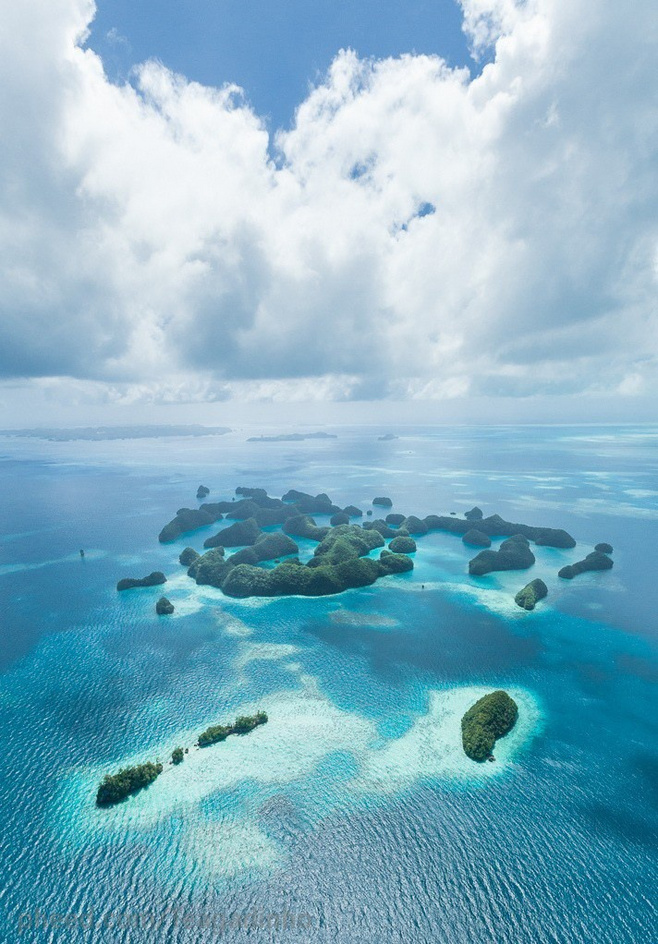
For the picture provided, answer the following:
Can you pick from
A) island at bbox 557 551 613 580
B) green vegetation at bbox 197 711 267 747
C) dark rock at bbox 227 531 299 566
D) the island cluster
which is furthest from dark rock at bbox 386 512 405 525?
green vegetation at bbox 197 711 267 747

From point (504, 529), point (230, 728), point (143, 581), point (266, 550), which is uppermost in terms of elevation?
point (266, 550)

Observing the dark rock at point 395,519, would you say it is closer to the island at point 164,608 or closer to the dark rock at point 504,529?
the dark rock at point 504,529

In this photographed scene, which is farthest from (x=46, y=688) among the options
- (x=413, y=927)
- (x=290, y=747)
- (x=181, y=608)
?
(x=413, y=927)

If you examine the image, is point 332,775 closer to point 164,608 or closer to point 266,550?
point 164,608

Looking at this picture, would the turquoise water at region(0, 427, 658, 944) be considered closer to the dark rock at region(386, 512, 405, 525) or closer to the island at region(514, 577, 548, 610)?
the island at region(514, 577, 548, 610)

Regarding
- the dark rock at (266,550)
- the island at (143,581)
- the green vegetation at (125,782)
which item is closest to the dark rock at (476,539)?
the dark rock at (266,550)

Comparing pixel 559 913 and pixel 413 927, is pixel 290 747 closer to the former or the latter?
pixel 413 927

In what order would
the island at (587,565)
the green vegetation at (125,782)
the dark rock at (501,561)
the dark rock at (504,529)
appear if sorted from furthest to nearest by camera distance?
1. the dark rock at (504,529)
2. the dark rock at (501,561)
3. the island at (587,565)
4. the green vegetation at (125,782)

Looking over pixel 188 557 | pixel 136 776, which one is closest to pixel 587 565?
pixel 188 557
